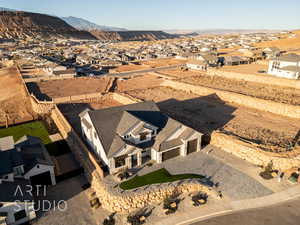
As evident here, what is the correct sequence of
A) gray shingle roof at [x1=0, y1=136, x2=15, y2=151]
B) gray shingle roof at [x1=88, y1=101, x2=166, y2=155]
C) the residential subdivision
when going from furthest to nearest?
gray shingle roof at [x1=88, y1=101, x2=166, y2=155], gray shingle roof at [x1=0, y1=136, x2=15, y2=151], the residential subdivision

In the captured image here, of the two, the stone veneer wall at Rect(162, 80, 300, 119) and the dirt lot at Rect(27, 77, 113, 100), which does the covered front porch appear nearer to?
the stone veneer wall at Rect(162, 80, 300, 119)

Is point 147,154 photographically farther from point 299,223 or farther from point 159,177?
point 299,223

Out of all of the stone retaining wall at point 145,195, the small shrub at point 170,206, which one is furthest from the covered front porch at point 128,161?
the small shrub at point 170,206

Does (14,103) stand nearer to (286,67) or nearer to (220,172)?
(220,172)

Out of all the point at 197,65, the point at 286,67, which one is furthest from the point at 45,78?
the point at 286,67

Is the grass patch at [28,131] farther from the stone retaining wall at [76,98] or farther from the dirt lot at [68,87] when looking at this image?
the dirt lot at [68,87]

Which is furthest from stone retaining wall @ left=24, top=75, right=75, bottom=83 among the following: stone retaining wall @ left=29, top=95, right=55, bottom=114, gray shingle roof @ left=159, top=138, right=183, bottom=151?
gray shingle roof @ left=159, top=138, right=183, bottom=151
